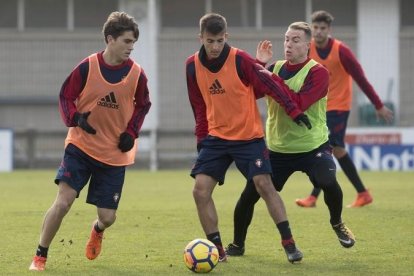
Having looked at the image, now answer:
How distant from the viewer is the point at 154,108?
A: 89.0 ft

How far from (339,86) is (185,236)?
3.60 m

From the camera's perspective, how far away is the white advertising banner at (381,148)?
957 inches

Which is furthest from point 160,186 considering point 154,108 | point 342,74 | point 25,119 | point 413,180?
point 25,119

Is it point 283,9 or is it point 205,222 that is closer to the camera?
point 205,222

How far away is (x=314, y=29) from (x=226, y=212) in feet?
7.95

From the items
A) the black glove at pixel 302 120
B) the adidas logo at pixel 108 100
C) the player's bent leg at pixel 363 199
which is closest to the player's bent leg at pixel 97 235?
the adidas logo at pixel 108 100

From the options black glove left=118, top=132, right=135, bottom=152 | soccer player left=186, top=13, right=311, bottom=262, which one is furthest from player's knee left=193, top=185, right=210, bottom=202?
black glove left=118, top=132, right=135, bottom=152

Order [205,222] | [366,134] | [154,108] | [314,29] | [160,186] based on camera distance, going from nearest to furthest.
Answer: [205,222] < [314,29] < [160,186] < [366,134] < [154,108]

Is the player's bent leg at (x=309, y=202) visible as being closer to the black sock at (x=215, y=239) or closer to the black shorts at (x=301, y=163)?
the black shorts at (x=301, y=163)

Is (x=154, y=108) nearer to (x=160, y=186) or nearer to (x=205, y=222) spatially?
(x=160, y=186)

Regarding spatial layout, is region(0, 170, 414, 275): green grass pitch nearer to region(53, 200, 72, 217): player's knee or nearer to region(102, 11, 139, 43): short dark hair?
region(53, 200, 72, 217): player's knee

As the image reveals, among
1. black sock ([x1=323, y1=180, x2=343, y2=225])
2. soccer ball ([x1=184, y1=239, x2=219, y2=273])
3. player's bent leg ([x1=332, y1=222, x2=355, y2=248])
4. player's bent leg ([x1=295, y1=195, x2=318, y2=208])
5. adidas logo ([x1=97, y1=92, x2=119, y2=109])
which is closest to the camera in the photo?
soccer ball ([x1=184, y1=239, x2=219, y2=273])

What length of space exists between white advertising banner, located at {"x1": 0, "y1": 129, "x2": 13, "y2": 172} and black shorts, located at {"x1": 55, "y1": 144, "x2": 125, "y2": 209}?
52.5 feet

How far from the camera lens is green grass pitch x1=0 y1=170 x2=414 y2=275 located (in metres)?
8.87
